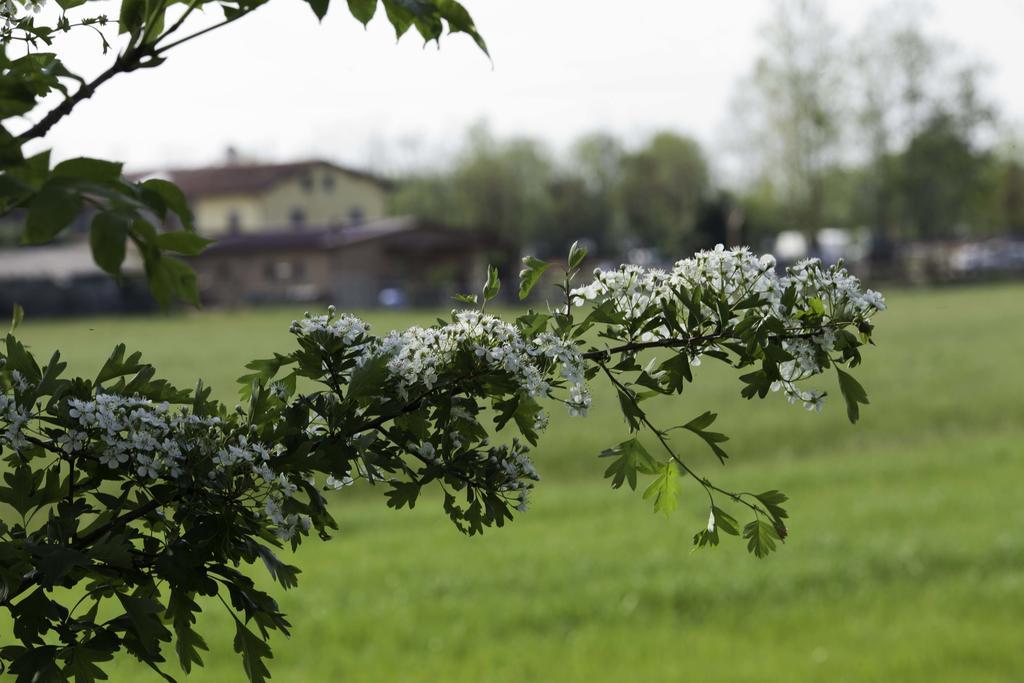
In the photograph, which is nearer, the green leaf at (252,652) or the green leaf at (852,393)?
the green leaf at (252,652)

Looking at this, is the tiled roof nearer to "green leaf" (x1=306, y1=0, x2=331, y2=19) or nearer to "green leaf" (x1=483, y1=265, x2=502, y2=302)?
"green leaf" (x1=483, y1=265, x2=502, y2=302)

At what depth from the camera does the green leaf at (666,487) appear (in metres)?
2.23

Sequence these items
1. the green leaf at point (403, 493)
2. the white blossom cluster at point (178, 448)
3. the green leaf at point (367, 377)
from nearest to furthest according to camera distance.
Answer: the white blossom cluster at point (178, 448)
the green leaf at point (367, 377)
the green leaf at point (403, 493)

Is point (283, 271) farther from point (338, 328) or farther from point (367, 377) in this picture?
point (367, 377)

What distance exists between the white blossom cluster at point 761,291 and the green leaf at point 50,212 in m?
1.07

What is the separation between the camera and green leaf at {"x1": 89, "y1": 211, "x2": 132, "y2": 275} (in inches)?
49.7

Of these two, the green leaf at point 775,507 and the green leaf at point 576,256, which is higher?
the green leaf at point 576,256

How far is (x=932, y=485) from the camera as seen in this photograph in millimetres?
18578

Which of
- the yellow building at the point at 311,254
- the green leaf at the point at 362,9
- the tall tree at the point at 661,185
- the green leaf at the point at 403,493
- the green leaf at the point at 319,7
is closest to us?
the green leaf at the point at 319,7

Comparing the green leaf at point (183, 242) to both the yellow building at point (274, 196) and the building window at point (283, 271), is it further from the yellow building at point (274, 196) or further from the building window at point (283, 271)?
the yellow building at point (274, 196)

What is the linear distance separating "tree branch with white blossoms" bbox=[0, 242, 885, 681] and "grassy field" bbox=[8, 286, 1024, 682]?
329 inches

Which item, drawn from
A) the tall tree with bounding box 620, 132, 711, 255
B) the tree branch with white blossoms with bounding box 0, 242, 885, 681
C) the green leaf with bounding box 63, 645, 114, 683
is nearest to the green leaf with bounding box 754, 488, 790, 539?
the tree branch with white blossoms with bounding box 0, 242, 885, 681

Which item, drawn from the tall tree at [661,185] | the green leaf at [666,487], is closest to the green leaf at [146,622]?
the green leaf at [666,487]

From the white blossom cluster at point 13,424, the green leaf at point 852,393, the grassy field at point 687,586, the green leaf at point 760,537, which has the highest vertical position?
the white blossom cluster at point 13,424
